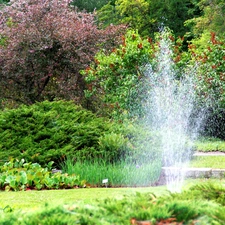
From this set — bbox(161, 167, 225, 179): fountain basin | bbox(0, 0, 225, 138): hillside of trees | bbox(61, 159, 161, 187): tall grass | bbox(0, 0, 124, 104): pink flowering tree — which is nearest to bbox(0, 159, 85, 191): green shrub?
bbox(61, 159, 161, 187): tall grass

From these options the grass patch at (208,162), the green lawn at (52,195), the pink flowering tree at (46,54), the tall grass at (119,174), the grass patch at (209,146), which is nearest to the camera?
the green lawn at (52,195)

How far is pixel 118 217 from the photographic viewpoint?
2506 mm

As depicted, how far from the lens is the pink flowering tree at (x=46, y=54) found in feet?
42.4

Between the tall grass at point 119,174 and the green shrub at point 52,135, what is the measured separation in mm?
693

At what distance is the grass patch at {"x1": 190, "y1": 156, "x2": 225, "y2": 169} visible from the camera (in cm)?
811

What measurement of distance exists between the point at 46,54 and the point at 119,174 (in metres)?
6.66

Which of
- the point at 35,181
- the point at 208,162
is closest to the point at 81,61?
the point at 208,162

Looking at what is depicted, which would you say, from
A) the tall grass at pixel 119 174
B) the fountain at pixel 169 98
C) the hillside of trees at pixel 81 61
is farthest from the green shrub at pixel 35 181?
the hillside of trees at pixel 81 61

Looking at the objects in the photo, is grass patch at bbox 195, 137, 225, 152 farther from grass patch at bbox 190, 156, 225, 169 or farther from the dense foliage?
the dense foliage

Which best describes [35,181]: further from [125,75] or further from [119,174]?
[125,75]

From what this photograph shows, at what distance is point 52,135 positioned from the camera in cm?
917

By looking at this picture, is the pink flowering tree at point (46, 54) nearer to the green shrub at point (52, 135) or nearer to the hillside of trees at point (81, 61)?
the hillside of trees at point (81, 61)

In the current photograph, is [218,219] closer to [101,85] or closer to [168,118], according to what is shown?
[168,118]

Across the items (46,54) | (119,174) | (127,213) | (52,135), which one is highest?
(46,54)
